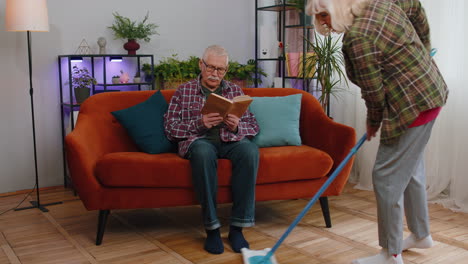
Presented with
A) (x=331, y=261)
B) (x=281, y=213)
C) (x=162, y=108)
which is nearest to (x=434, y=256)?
(x=331, y=261)

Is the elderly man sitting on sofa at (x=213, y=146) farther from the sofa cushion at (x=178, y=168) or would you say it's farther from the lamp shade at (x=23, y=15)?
the lamp shade at (x=23, y=15)

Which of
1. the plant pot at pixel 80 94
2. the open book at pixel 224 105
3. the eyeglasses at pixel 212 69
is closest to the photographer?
the open book at pixel 224 105

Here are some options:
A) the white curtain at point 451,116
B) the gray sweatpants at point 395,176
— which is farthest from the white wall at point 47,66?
the gray sweatpants at point 395,176

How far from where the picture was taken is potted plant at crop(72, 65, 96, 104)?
3.64 meters

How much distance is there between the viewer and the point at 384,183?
2057mm

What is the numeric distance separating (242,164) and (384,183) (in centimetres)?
74

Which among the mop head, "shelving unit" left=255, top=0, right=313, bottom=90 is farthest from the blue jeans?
"shelving unit" left=255, top=0, right=313, bottom=90

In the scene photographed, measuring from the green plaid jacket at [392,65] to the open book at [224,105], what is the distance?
64cm

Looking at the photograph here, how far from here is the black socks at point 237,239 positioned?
2.47m

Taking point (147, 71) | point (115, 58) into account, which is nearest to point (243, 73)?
point (147, 71)

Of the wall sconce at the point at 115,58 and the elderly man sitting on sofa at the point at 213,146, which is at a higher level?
the wall sconce at the point at 115,58

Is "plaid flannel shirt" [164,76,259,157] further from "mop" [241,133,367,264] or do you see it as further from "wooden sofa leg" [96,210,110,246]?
"mop" [241,133,367,264]

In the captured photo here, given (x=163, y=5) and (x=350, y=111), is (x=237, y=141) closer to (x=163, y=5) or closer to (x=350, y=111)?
(x=350, y=111)

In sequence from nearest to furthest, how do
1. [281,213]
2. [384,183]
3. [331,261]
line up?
[384,183] → [331,261] → [281,213]
